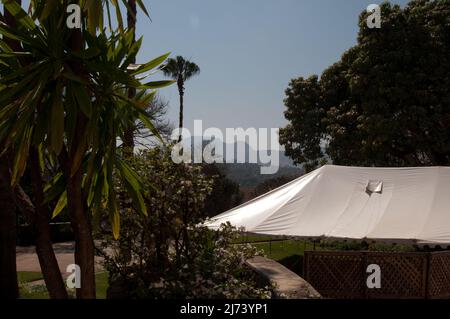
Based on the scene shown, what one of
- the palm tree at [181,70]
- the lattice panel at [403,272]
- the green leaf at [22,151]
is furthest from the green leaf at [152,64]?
the palm tree at [181,70]

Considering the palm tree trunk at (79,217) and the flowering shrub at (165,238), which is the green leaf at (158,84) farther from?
the flowering shrub at (165,238)

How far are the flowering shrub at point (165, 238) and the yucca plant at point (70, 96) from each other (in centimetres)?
223

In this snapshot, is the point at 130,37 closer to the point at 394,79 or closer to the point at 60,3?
the point at 60,3

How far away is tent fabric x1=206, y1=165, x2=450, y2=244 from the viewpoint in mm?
10266

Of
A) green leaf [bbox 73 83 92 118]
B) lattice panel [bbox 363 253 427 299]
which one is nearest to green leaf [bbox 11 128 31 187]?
green leaf [bbox 73 83 92 118]

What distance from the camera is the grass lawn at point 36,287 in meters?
9.12

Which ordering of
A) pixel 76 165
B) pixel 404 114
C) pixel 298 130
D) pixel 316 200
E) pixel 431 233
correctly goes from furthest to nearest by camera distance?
pixel 298 130 → pixel 404 114 → pixel 316 200 → pixel 431 233 → pixel 76 165

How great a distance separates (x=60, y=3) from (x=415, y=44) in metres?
18.4

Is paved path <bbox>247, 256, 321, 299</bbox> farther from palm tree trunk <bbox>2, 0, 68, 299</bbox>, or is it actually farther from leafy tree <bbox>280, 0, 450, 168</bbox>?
leafy tree <bbox>280, 0, 450, 168</bbox>

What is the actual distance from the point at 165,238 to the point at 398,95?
Result: 589 inches

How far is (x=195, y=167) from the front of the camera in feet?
23.0

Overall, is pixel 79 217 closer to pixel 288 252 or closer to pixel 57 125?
pixel 57 125

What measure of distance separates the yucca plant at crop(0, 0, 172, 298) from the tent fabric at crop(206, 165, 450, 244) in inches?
254
